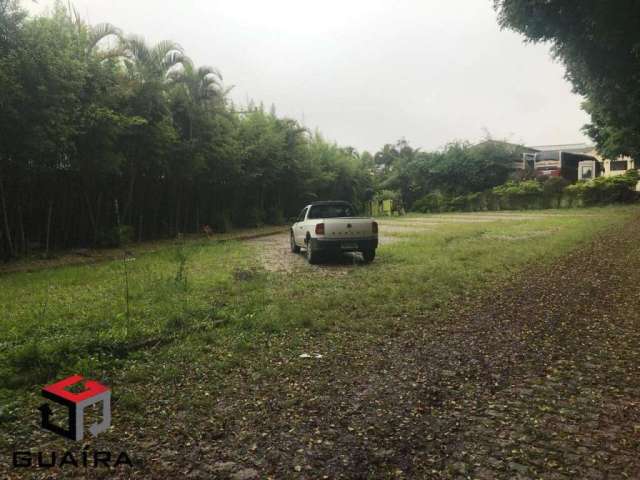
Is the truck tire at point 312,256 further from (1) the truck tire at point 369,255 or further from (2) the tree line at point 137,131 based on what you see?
(2) the tree line at point 137,131

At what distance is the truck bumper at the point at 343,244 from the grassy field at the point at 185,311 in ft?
1.88

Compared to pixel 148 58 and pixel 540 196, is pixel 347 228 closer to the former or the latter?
pixel 148 58

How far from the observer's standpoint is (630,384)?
3.65 metres

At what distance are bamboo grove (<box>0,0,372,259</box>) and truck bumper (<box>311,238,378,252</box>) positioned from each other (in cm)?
427

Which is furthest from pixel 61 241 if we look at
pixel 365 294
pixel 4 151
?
pixel 365 294

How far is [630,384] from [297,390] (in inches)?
105

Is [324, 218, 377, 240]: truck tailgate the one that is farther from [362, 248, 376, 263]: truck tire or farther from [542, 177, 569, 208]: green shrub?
[542, 177, 569, 208]: green shrub

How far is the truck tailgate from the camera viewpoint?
10.7 metres

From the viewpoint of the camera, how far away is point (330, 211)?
12.6 m

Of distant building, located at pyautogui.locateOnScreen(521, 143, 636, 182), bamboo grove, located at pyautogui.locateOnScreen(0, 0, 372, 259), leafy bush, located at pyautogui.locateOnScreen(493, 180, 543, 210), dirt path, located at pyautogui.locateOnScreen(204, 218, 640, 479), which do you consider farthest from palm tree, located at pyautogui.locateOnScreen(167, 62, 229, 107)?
distant building, located at pyautogui.locateOnScreen(521, 143, 636, 182)

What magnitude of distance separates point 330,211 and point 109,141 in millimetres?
5956

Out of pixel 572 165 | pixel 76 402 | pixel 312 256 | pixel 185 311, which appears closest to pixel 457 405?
pixel 76 402

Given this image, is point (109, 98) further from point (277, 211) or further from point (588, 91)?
point (277, 211)

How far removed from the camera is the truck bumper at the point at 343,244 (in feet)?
34.9
